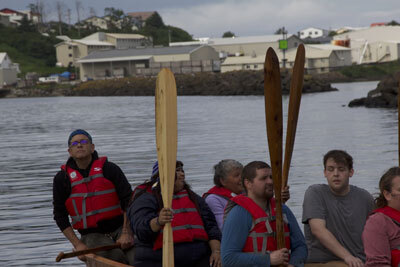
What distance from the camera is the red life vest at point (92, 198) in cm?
586

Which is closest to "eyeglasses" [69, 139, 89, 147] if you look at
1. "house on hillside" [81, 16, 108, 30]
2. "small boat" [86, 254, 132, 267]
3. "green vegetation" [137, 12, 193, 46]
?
"small boat" [86, 254, 132, 267]

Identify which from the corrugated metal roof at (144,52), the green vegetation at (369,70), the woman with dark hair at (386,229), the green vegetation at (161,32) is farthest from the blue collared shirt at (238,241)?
the green vegetation at (161,32)

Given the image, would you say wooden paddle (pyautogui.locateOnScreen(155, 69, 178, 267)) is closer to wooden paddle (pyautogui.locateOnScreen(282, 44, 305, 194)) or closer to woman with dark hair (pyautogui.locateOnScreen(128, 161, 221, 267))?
woman with dark hair (pyautogui.locateOnScreen(128, 161, 221, 267))

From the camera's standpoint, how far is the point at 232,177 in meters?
5.64

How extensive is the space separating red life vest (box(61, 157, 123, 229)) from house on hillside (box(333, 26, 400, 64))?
97905mm

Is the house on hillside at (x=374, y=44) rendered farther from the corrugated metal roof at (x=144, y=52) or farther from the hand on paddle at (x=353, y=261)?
the hand on paddle at (x=353, y=261)

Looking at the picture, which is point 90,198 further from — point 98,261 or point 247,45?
point 247,45

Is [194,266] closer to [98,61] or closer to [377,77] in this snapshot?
[377,77]

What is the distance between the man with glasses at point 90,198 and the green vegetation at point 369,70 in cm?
8923

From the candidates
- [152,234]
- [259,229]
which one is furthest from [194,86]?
[259,229]

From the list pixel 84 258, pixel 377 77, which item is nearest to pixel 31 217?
pixel 84 258

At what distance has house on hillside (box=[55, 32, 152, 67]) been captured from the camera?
113 m

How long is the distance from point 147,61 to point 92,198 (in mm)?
94222

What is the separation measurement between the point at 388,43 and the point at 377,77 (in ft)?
34.2
